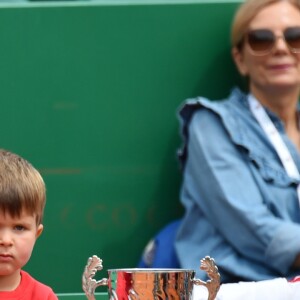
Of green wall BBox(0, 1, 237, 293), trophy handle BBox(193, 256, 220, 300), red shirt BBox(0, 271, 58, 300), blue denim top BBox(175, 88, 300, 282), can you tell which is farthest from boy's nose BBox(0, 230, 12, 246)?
green wall BBox(0, 1, 237, 293)

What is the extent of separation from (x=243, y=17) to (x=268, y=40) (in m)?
0.12

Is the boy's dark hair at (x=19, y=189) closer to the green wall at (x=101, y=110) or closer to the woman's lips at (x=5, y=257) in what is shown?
the woman's lips at (x=5, y=257)

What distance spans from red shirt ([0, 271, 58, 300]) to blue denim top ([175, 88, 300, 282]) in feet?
3.50

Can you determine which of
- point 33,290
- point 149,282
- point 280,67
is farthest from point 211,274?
point 280,67

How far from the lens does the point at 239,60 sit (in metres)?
4.08

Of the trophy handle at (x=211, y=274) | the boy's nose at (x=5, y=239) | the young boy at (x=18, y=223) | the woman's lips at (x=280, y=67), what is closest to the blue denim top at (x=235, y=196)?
the woman's lips at (x=280, y=67)

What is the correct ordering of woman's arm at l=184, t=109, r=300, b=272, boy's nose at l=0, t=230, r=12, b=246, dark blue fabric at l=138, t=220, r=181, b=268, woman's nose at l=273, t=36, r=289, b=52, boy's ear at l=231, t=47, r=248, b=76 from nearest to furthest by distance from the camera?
boy's nose at l=0, t=230, r=12, b=246 < woman's arm at l=184, t=109, r=300, b=272 < dark blue fabric at l=138, t=220, r=181, b=268 < woman's nose at l=273, t=36, r=289, b=52 < boy's ear at l=231, t=47, r=248, b=76

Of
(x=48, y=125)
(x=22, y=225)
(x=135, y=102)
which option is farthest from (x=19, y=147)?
(x=22, y=225)

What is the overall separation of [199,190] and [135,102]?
450 millimetres

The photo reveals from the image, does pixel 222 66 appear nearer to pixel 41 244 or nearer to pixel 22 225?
pixel 41 244

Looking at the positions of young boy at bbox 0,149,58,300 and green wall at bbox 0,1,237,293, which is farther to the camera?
green wall at bbox 0,1,237,293

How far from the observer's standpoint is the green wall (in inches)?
157

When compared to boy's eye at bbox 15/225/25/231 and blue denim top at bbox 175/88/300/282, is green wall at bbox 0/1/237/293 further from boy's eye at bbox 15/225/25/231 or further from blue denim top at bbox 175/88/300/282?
boy's eye at bbox 15/225/25/231

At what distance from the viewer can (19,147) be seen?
401cm
